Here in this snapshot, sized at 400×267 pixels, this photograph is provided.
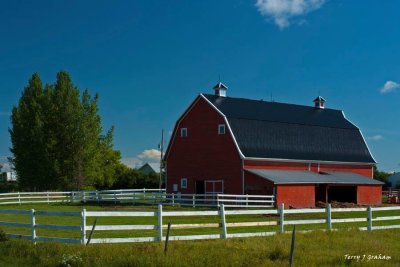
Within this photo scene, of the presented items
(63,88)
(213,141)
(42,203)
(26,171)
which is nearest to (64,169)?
(26,171)

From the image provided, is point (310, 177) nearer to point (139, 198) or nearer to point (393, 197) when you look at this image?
point (139, 198)

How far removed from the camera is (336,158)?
161 ft

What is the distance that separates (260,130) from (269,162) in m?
2.83

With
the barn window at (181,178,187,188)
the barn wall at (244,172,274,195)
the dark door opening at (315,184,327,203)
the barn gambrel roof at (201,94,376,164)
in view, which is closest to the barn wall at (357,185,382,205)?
the dark door opening at (315,184,327,203)

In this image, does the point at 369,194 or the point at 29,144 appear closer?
the point at 369,194

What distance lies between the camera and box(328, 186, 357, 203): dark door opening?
1882 inches

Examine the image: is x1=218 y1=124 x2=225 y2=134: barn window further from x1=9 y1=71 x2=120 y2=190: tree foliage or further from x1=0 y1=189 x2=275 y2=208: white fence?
x1=9 y1=71 x2=120 y2=190: tree foliage

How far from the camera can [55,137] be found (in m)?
60.3

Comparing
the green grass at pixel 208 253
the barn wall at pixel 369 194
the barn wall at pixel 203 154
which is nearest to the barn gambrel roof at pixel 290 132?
the barn wall at pixel 203 154

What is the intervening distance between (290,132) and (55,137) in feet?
85.3

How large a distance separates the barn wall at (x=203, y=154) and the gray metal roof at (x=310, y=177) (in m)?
1.82

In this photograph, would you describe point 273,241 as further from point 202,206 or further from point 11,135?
point 11,135

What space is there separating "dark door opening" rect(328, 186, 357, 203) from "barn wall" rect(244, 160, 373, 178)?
1595mm
